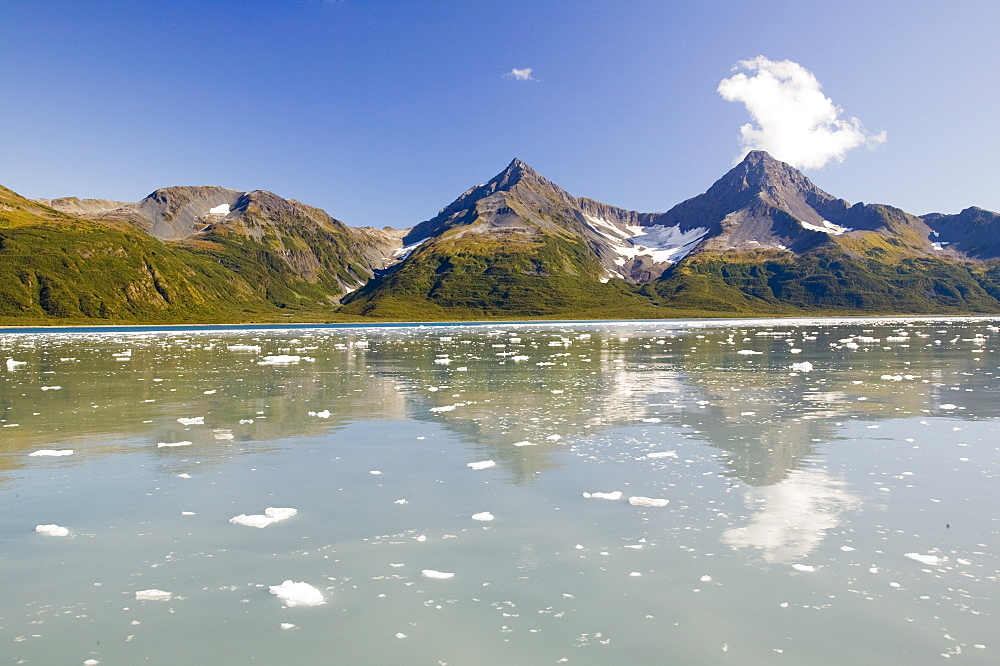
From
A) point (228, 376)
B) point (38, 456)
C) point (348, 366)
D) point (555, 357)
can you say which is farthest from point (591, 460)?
point (555, 357)

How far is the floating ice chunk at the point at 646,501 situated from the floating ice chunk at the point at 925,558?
4.22m

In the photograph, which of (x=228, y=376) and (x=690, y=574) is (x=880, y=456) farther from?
(x=228, y=376)

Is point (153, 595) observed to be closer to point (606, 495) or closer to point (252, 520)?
point (252, 520)

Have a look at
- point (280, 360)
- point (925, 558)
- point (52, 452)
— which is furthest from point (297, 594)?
point (280, 360)

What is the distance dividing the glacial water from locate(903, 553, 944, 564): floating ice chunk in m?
0.05

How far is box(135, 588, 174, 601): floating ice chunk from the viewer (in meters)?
8.53

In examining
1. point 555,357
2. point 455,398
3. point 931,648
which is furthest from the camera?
A: point 555,357

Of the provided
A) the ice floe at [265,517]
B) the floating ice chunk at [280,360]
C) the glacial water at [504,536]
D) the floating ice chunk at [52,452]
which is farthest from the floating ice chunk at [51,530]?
the floating ice chunk at [280,360]

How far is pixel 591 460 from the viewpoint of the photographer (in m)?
16.4

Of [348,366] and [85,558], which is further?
[348,366]

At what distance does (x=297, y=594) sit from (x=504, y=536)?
12.0 feet

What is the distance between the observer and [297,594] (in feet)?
28.2

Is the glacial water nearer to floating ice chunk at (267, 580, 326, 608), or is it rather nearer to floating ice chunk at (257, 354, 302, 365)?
floating ice chunk at (267, 580, 326, 608)

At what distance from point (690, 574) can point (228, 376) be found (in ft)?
119
